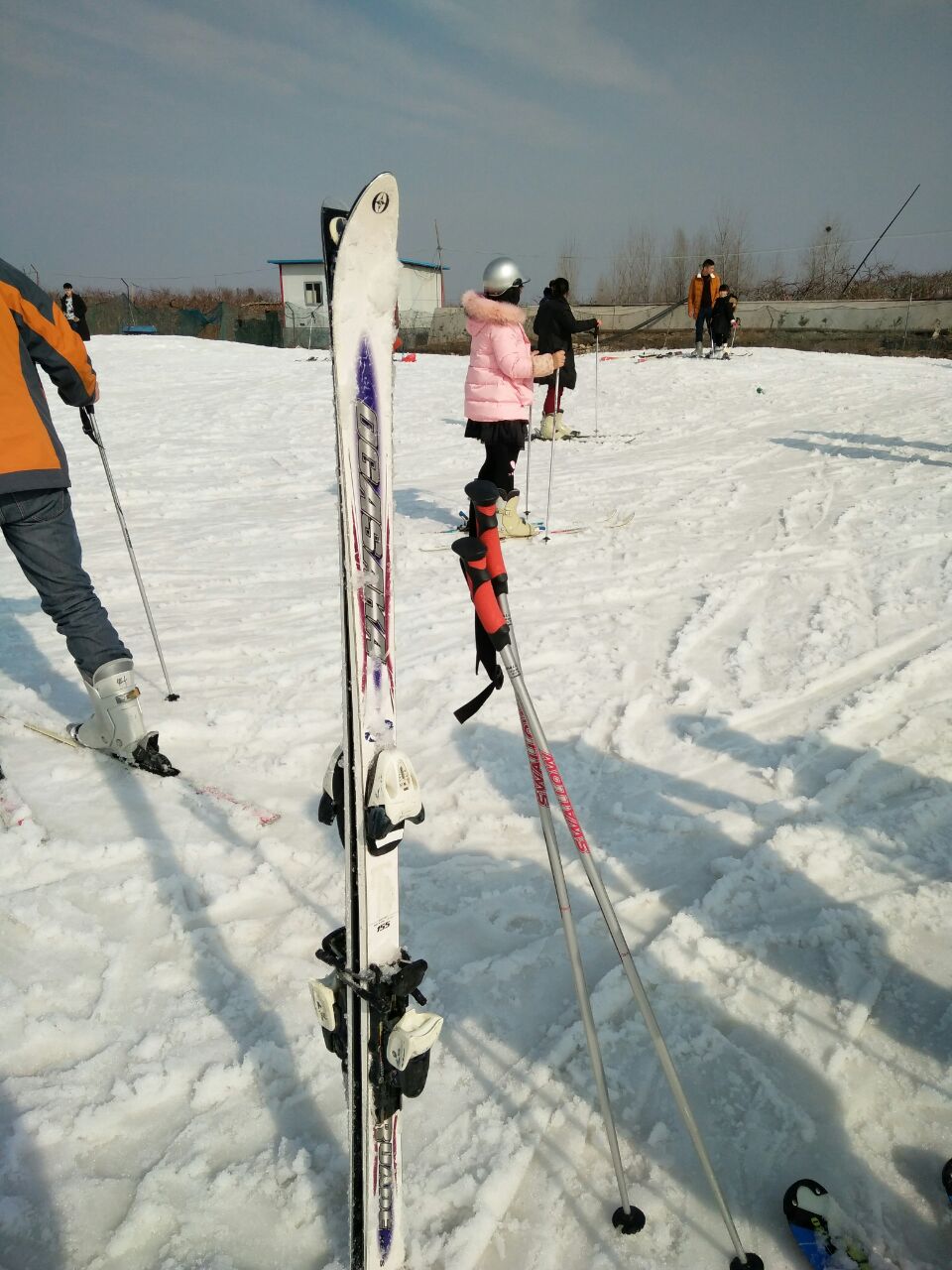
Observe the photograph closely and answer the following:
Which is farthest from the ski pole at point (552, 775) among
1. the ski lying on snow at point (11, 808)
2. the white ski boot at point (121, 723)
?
the ski lying on snow at point (11, 808)

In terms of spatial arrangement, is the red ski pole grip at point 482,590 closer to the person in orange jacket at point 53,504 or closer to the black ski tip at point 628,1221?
the black ski tip at point 628,1221

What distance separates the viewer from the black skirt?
19.1ft

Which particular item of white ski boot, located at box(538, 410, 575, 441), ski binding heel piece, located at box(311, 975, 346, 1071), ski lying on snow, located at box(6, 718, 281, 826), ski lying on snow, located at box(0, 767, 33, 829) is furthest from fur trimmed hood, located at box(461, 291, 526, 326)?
white ski boot, located at box(538, 410, 575, 441)

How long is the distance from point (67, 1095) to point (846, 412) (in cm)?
1253

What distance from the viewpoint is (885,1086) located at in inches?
78.0

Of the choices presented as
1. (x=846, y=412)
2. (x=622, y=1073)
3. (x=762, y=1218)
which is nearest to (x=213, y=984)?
(x=622, y=1073)

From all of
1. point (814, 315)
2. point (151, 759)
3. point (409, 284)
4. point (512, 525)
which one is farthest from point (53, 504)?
point (409, 284)

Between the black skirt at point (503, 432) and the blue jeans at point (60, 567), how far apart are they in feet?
11.1

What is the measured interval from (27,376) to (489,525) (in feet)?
7.39

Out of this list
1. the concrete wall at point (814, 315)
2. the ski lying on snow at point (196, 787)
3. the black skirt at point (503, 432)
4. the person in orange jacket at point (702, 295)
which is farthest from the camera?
the concrete wall at point (814, 315)

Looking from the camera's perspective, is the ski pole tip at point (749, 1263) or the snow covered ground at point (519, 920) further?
the snow covered ground at point (519, 920)

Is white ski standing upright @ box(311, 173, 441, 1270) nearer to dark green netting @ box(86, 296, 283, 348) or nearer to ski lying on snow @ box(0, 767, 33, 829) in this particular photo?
ski lying on snow @ box(0, 767, 33, 829)

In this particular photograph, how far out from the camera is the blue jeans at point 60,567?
9.56 feet

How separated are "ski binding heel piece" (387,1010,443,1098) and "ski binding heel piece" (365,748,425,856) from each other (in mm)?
309
